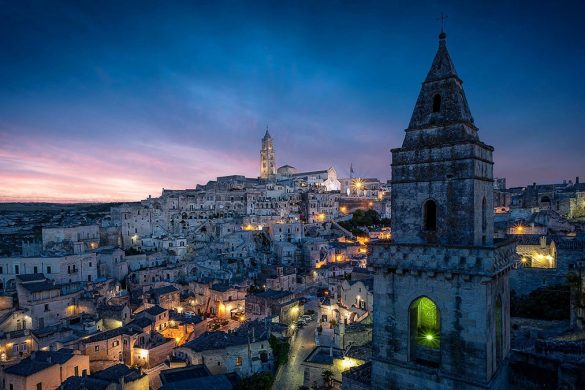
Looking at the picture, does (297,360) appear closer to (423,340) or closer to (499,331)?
(423,340)

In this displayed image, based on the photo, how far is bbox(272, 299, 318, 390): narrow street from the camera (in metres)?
24.8

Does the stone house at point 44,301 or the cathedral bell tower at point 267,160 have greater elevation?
the cathedral bell tower at point 267,160

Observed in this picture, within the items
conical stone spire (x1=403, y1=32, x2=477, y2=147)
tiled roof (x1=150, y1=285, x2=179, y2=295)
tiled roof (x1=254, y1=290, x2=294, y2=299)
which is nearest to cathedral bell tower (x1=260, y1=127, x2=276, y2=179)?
tiled roof (x1=150, y1=285, x2=179, y2=295)

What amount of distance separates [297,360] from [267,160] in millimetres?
90349

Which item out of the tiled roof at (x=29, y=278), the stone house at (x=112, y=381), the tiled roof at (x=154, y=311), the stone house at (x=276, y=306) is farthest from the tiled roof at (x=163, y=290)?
the stone house at (x=112, y=381)

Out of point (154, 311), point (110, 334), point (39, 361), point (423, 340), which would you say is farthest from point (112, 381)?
point (423, 340)

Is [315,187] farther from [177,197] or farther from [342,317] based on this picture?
[342,317]

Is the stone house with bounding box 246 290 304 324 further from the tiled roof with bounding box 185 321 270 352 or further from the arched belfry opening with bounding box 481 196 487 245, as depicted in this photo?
the arched belfry opening with bounding box 481 196 487 245

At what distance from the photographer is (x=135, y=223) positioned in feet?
220

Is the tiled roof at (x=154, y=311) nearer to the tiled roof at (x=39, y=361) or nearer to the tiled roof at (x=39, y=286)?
the tiled roof at (x=39, y=361)

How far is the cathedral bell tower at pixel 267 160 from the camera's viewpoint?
114319mm

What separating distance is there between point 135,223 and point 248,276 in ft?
93.8

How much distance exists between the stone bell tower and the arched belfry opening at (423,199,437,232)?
27mm

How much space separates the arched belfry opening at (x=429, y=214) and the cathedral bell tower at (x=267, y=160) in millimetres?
103933
